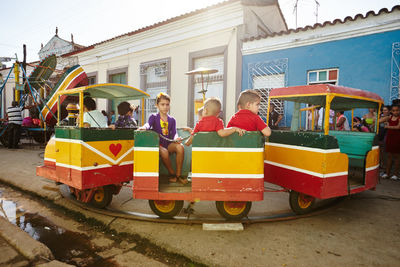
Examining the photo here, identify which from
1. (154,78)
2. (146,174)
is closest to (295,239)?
(146,174)

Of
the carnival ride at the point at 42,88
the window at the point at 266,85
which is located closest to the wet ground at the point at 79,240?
the carnival ride at the point at 42,88

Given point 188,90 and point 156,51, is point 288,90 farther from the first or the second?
point 156,51

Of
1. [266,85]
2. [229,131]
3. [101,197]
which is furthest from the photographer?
[266,85]

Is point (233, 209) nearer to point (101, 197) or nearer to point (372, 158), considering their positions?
point (101, 197)

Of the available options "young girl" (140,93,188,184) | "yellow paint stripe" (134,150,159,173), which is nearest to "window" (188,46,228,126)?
"young girl" (140,93,188,184)

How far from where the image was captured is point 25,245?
2535 mm

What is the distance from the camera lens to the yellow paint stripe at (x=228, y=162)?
3.00 m

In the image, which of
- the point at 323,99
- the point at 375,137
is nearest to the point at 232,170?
the point at 323,99

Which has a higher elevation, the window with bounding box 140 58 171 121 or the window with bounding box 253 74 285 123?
the window with bounding box 140 58 171 121

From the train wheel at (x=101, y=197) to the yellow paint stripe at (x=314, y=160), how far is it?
9.12 ft

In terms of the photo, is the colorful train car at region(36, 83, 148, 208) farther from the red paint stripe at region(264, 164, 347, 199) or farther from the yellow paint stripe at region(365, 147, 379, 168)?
the yellow paint stripe at region(365, 147, 379, 168)

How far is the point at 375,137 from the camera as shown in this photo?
4.08 m

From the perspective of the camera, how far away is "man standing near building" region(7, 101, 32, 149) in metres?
10.2

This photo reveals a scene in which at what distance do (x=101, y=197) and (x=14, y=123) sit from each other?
9.11 m
